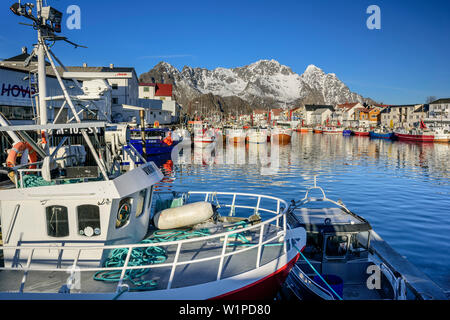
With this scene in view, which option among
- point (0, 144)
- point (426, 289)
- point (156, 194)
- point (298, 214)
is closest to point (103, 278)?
point (156, 194)

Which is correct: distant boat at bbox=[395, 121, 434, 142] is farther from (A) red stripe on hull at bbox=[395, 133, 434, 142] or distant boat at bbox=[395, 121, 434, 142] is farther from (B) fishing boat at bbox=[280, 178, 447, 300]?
(B) fishing boat at bbox=[280, 178, 447, 300]

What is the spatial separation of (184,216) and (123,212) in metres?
2.04

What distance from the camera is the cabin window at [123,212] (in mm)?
8125

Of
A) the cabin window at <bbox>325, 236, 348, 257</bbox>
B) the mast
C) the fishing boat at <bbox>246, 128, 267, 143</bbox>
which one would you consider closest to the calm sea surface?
the cabin window at <bbox>325, 236, 348, 257</bbox>

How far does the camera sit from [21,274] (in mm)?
7898

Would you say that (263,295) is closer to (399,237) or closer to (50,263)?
(50,263)

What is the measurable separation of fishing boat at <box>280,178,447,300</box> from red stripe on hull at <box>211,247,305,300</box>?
4.40ft

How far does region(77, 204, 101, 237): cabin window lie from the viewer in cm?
774

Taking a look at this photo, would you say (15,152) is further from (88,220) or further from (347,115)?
(347,115)

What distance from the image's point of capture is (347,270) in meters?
11.2

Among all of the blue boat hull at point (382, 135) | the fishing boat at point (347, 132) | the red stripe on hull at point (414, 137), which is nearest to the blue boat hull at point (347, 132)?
the fishing boat at point (347, 132)

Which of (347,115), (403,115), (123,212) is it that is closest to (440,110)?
(403,115)
